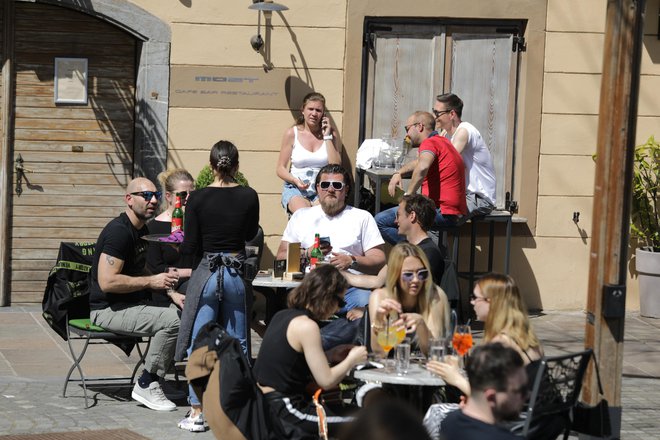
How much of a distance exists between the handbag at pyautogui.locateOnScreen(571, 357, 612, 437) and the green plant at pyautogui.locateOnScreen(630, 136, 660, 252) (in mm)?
5078

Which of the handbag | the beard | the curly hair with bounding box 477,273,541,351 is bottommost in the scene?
the handbag

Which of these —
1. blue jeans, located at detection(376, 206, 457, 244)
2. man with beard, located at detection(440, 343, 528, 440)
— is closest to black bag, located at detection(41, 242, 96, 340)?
blue jeans, located at detection(376, 206, 457, 244)

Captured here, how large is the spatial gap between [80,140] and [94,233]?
88 cm

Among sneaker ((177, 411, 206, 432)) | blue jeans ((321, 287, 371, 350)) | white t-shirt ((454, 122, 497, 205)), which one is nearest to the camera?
blue jeans ((321, 287, 371, 350))

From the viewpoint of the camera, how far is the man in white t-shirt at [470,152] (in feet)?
32.4

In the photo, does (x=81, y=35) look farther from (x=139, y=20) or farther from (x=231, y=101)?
(x=231, y=101)

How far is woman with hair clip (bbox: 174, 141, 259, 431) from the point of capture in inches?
284

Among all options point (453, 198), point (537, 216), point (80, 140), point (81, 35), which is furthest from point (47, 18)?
point (537, 216)

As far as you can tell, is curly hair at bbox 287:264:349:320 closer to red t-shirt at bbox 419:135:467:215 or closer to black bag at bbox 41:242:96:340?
black bag at bbox 41:242:96:340

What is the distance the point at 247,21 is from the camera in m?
10.5

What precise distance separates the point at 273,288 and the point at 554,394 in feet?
10.7

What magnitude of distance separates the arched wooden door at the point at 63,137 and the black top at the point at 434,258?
401 cm

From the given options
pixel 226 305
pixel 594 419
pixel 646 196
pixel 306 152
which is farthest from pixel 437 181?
pixel 594 419

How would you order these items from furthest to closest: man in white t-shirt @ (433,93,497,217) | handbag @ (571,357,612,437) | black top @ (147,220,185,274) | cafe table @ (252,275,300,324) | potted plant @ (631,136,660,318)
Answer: potted plant @ (631,136,660,318), man in white t-shirt @ (433,93,497,217), black top @ (147,220,185,274), cafe table @ (252,275,300,324), handbag @ (571,357,612,437)
